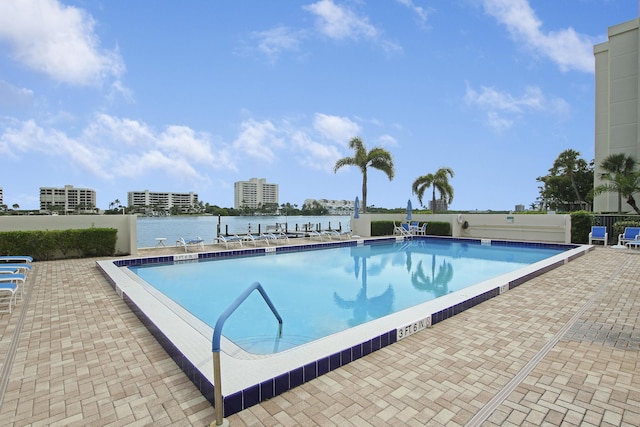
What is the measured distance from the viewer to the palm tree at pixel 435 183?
24.5 metres

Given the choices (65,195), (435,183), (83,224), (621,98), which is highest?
(621,98)

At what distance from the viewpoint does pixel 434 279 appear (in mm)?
7668

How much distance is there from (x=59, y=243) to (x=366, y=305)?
28.1 feet

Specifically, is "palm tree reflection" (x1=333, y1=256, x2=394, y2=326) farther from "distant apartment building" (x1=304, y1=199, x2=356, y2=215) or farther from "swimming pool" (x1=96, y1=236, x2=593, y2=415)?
"distant apartment building" (x1=304, y1=199, x2=356, y2=215)

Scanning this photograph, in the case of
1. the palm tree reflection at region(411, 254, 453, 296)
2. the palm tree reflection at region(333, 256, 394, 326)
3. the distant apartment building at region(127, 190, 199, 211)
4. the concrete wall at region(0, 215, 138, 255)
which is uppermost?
the distant apartment building at region(127, 190, 199, 211)

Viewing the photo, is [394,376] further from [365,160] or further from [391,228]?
[365,160]

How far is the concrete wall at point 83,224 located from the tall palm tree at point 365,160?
11639 mm

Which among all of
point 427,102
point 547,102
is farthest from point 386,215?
point 547,102

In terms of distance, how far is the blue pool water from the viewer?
4.72 metres

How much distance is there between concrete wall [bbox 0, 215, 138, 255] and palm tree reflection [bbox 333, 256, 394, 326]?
7.13 meters

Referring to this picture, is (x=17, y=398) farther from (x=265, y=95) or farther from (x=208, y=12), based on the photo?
(x=265, y=95)

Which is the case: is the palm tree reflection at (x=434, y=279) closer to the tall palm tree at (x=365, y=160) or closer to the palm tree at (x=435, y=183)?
the tall palm tree at (x=365, y=160)

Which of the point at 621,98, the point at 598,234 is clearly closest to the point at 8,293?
the point at 598,234

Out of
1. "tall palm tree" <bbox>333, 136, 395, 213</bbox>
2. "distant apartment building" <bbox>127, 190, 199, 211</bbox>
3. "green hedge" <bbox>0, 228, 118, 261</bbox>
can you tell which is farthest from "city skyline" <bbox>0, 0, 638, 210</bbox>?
"distant apartment building" <bbox>127, 190, 199, 211</bbox>
